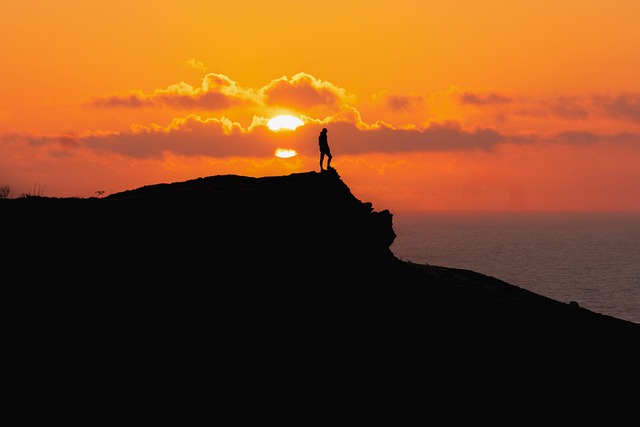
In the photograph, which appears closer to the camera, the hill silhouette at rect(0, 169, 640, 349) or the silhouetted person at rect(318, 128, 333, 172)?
the hill silhouette at rect(0, 169, 640, 349)

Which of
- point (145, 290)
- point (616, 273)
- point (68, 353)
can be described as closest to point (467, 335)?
point (145, 290)

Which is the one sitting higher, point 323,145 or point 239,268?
point 323,145

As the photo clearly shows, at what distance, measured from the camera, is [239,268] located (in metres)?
30.9

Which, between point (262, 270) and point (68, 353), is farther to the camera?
point (262, 270)

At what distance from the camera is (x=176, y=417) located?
80.9ft

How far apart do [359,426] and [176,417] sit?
22.1ft

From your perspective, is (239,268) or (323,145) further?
(323,145)

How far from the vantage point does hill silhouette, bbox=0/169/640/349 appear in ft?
92.5

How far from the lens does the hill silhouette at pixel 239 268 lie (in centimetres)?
2820

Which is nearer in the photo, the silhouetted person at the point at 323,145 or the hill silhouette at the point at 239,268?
the hill silhouette at the point at 239,268

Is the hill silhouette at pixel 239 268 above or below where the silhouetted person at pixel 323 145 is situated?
below

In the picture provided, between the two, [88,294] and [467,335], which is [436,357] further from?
[88,294]

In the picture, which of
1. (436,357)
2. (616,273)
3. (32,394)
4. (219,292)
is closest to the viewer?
(32,394)

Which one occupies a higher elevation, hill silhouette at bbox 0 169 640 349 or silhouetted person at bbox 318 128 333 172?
silhouetted person at bbox 318 128 333 172
